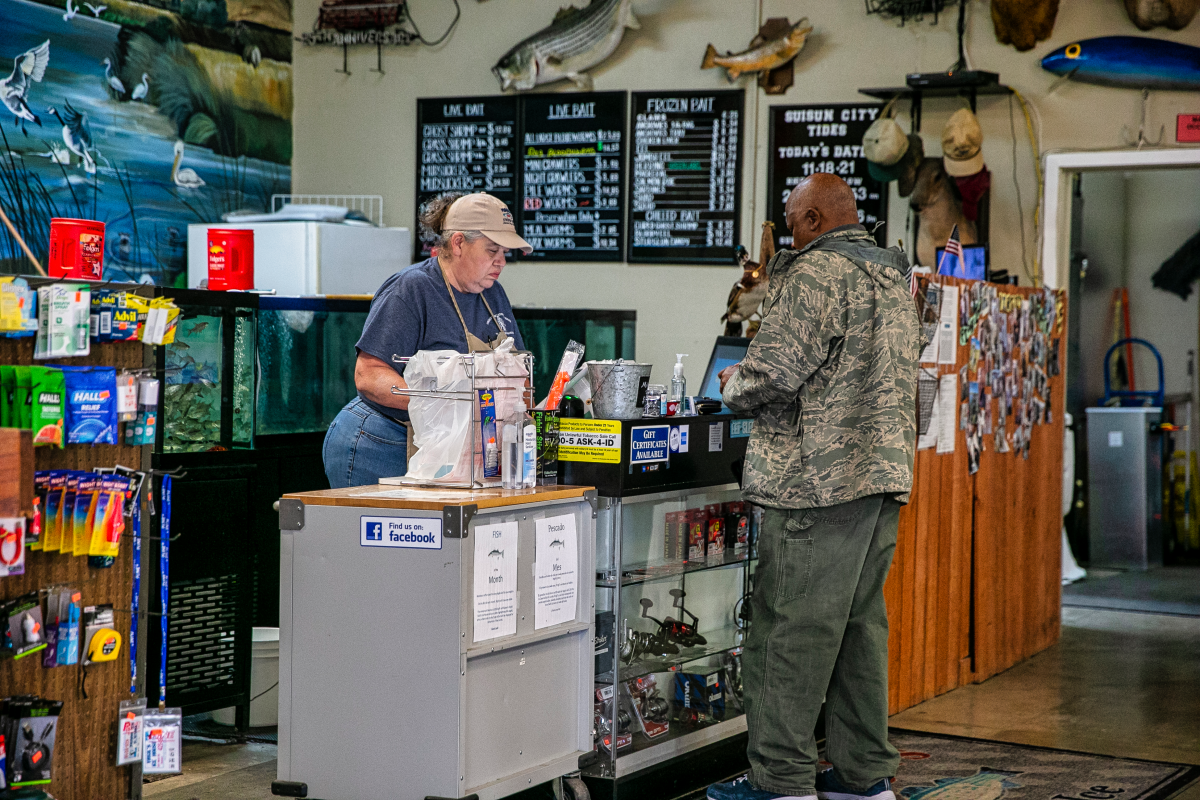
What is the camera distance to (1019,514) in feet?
18.9

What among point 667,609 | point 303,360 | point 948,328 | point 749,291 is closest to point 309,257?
point 303,360

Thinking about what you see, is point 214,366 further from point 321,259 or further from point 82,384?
point 321,259

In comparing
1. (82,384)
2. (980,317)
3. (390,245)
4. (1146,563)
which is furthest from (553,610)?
(1146,563)

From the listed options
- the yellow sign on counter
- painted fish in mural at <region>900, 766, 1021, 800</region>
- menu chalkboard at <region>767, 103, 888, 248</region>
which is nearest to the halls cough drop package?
the yellow sign on counter

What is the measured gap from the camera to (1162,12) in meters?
5.82

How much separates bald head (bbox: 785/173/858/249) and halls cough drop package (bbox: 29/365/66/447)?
181 cm

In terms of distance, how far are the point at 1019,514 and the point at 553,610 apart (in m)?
3.20

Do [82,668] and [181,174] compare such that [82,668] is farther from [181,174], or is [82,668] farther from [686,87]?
[686,87]

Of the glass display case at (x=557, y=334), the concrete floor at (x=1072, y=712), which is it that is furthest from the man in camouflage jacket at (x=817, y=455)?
the glass display case at (x=557, y=334)

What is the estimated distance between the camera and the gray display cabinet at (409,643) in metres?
2.89

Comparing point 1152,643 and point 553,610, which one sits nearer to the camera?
point 553,610

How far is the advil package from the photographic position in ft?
8.89

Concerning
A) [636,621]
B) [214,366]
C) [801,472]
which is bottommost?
[636,621]

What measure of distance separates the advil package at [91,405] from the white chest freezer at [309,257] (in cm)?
343
